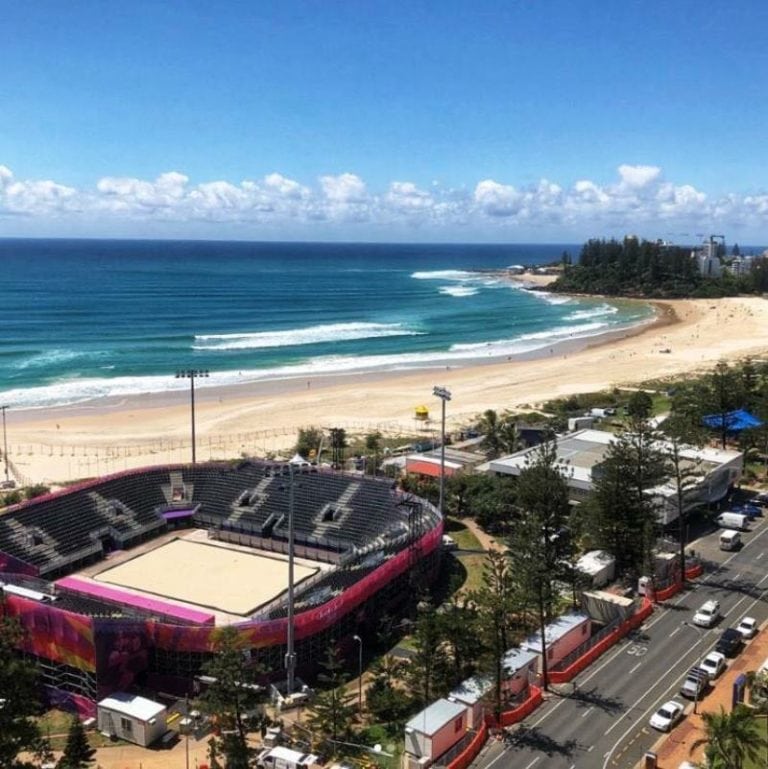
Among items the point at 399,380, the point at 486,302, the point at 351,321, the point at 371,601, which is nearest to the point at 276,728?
the point at 371,601

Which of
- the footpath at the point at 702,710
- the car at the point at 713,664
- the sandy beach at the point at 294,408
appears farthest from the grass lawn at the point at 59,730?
the sandy beach at the point at 294,408

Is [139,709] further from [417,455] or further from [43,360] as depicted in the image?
[43,360]

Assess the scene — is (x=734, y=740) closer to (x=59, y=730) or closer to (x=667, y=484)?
(x=59, y=730)

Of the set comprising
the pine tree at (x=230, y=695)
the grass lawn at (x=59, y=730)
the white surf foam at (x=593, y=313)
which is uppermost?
the white surf foam at (x=593, y=313)

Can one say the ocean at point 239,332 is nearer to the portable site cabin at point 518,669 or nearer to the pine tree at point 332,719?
the pine tree at point 332,719

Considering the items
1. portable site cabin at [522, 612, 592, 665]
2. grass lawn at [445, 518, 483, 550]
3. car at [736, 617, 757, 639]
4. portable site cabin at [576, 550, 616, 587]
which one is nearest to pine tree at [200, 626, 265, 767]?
portable site cabin at [522, 612, 592, 665]

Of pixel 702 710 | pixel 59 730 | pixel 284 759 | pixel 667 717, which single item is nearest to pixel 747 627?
pixel 702 710

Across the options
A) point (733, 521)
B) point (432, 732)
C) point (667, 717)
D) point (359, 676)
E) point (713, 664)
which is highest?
point (733, 521)
